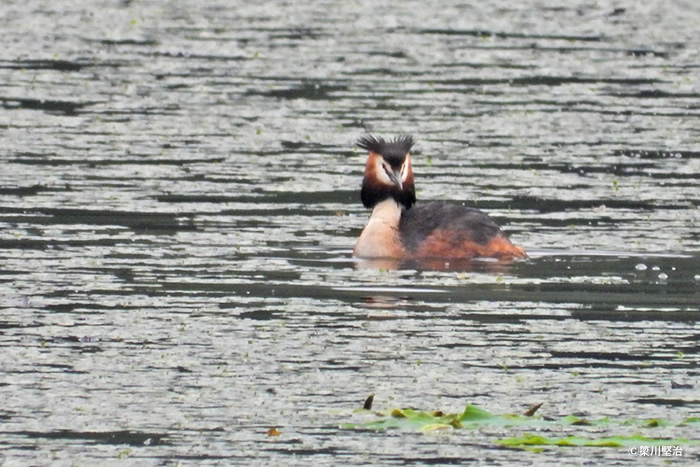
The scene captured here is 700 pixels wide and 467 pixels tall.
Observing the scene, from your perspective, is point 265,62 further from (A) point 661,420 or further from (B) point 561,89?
(A) point 661,420

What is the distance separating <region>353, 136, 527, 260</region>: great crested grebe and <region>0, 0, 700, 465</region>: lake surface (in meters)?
0.33

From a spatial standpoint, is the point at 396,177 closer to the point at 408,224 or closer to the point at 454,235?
the point at 408,224

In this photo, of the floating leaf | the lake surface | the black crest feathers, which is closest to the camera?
the floating leaf

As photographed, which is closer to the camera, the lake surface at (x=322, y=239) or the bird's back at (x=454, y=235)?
the lake surface at (x=322, y=239)

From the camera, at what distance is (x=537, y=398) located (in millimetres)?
11391

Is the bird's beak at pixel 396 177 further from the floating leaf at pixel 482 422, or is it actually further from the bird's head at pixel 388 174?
the floating leaf at pixel 482 422

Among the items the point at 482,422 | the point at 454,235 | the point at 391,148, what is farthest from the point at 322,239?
the point at 482,422

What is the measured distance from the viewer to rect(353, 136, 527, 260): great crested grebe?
17.0 metres

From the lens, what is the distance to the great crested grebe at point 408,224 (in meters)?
17.0

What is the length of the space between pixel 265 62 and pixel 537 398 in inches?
767

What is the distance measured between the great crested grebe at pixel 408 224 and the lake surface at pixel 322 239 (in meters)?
0.33

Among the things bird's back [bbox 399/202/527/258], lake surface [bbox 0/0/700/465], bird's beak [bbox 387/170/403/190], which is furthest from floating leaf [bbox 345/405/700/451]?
bird's beak [bbox 387/170/403/190]

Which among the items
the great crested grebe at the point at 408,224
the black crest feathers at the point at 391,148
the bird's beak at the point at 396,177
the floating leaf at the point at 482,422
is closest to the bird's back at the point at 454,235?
the great crested grebe at the point at 408,224

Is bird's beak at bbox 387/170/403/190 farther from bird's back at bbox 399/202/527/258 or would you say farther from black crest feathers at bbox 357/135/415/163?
bird's back at bbox 399/202/527/258
